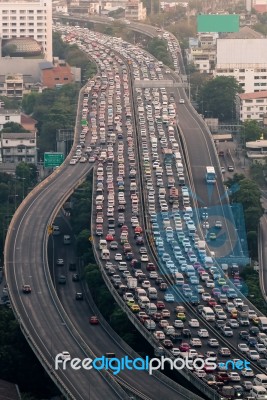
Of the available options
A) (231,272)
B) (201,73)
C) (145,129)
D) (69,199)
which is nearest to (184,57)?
(201,73)

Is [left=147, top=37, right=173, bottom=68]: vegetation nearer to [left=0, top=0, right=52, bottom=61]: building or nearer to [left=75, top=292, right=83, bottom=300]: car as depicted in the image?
[left=0, top=0, right=52, bottom=61]: building

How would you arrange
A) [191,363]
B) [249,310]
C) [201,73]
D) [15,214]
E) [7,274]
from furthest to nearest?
[201,73], [15,214], [7,274], [249,310], [191,363]

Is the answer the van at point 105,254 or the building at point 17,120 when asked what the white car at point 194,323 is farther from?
the building at point 17,120

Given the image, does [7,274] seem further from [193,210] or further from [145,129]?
[145,129]

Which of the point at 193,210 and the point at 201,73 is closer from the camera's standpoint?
the point at 193,210

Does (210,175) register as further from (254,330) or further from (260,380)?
(260,380)

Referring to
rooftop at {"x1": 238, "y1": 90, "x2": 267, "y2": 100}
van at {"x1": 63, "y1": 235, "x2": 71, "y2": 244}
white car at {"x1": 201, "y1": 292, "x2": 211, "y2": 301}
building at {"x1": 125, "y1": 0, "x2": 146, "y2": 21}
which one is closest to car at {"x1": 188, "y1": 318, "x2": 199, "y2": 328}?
white car at {"x1": 201, "y1": 292, "x2": 211, "y2": 301}

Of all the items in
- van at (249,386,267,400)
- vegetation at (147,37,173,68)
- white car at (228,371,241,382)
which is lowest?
vegetation at (147,37,173,68)
